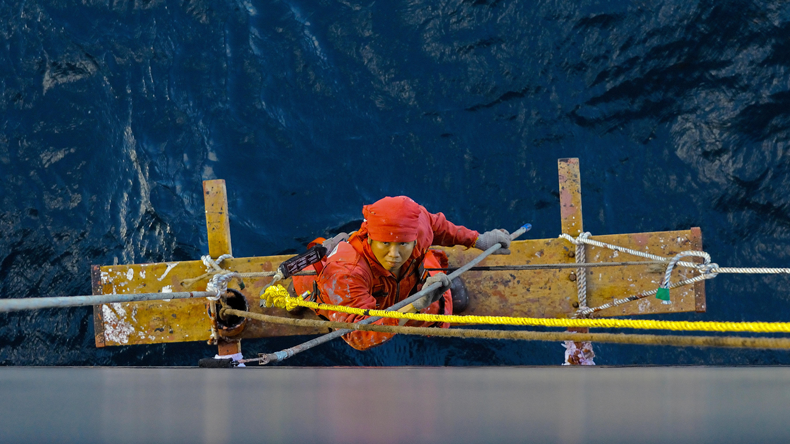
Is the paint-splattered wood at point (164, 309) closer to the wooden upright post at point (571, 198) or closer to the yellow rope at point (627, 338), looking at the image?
the wooden upright post at point (571, 198)

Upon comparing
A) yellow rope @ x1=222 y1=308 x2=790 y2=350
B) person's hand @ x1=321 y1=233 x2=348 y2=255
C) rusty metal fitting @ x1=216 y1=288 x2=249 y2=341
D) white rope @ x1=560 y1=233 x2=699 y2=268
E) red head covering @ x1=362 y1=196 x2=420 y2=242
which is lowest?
rusty metal fitting @ x1=216 y1=288 x2=249 y2=341

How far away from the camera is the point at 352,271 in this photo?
418cm

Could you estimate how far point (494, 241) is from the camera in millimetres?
4836

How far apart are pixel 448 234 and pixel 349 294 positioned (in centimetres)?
117

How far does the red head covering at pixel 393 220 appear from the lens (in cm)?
392

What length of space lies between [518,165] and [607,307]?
2.16m

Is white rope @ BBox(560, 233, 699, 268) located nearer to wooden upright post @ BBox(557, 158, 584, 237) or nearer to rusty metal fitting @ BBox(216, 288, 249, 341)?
wooden upright post @ BBox(557, 158, 584, 237)

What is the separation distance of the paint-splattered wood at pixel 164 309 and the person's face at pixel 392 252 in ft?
4.40

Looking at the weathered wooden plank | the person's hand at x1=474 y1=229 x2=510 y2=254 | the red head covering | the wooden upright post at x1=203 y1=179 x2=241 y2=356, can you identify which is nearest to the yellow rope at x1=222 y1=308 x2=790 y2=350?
the red head covering

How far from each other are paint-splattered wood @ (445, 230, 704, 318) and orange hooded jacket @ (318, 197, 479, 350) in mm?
451

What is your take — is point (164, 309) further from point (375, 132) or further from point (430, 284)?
point (375, 132)

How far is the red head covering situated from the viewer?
3.92 meters

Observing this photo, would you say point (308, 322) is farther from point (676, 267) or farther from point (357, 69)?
point (357, 69)

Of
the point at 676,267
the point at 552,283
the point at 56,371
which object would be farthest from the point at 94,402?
the point at 676,267
